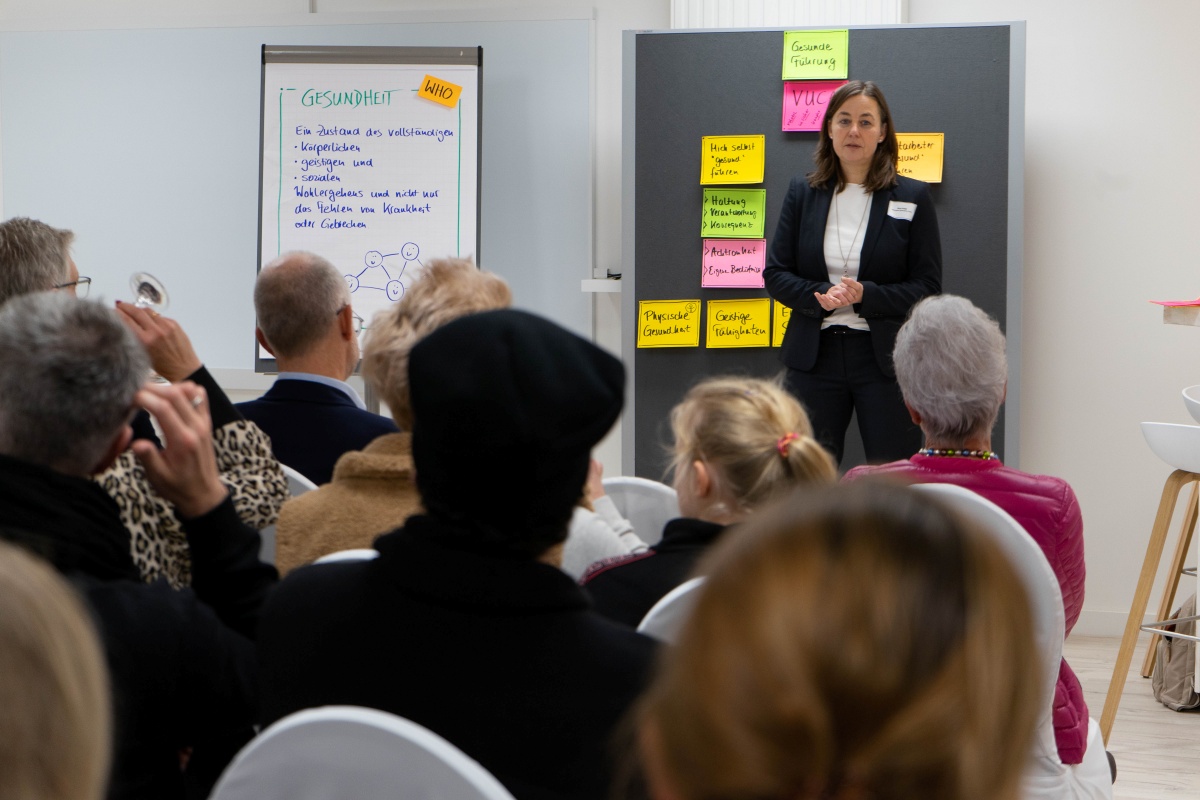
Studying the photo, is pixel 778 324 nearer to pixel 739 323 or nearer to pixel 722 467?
pixel 739 323

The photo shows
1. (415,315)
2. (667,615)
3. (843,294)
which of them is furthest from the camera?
(843,294)

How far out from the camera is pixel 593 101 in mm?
4484

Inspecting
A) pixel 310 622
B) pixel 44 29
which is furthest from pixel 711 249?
pixel 310 622

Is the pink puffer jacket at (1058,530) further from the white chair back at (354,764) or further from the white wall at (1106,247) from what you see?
the white wall at (1106,247)

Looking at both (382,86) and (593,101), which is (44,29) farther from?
(593,101)

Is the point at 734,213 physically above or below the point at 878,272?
above

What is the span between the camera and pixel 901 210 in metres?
3.40

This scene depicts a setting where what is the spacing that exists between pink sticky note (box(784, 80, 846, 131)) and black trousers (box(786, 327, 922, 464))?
943mm

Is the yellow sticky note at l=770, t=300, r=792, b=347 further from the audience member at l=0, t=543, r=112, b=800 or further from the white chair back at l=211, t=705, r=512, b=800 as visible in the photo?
the audience member at l=0, t=543, r=112, b=800

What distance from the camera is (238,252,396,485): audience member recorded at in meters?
2.17

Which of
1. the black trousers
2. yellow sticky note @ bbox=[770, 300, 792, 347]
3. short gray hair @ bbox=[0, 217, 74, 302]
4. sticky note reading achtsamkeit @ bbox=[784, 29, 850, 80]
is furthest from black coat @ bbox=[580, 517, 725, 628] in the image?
sticky note reading achtsamkeit @ bbox=[784, 29, 850, 80]

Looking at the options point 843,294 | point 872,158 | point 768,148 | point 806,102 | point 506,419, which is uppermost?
point 806,102

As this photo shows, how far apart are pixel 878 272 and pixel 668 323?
92cm

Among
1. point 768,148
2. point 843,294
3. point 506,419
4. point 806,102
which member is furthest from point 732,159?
point 506,419
